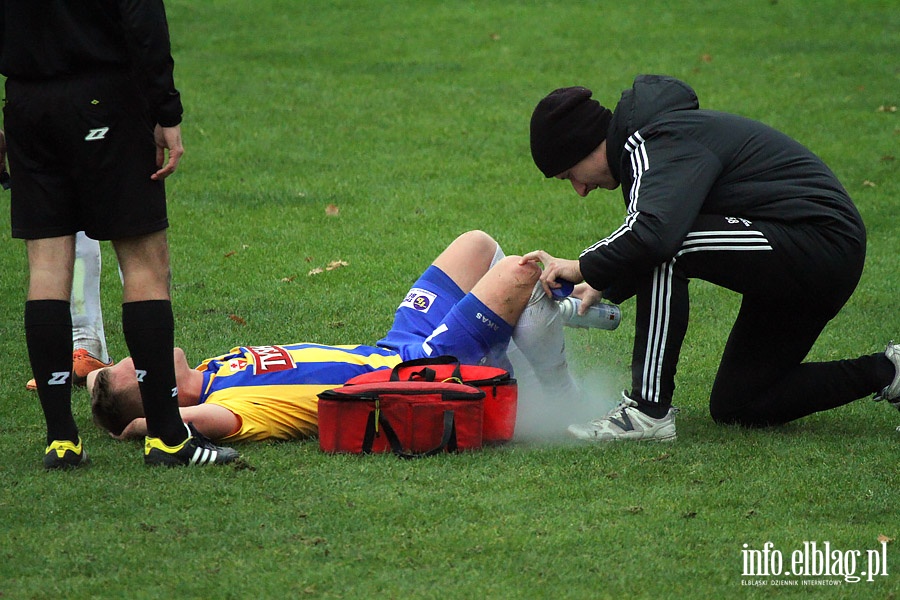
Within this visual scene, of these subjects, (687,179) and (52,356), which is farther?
(687,179)

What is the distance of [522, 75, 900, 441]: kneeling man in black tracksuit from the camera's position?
4562 mm

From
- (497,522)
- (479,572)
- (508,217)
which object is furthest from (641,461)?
(508,217)

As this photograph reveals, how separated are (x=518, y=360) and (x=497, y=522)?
5.21 feet

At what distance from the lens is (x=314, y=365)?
16.7 feet

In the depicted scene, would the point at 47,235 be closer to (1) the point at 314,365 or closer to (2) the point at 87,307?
(1) the point at 314,365

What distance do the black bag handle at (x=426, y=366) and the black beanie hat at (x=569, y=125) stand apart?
0.95 metres

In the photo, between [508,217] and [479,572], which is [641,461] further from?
[508,217]

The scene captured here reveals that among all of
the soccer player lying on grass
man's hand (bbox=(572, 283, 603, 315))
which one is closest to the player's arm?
the soccer player lying on grass

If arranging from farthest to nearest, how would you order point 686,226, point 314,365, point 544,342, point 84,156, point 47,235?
point 544,342 < point 314,365 < point 686,226 < point 47,235 < point 84,156

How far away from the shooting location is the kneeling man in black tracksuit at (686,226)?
4562 millimetres

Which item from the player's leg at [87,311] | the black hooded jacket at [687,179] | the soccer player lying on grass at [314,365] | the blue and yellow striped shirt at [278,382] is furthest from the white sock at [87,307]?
the black hooded jacket at [687,179]

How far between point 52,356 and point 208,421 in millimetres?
685

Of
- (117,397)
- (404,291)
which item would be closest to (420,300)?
(117,397)

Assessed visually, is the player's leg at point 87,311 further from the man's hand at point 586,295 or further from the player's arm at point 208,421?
the man's hand at point 586,295
